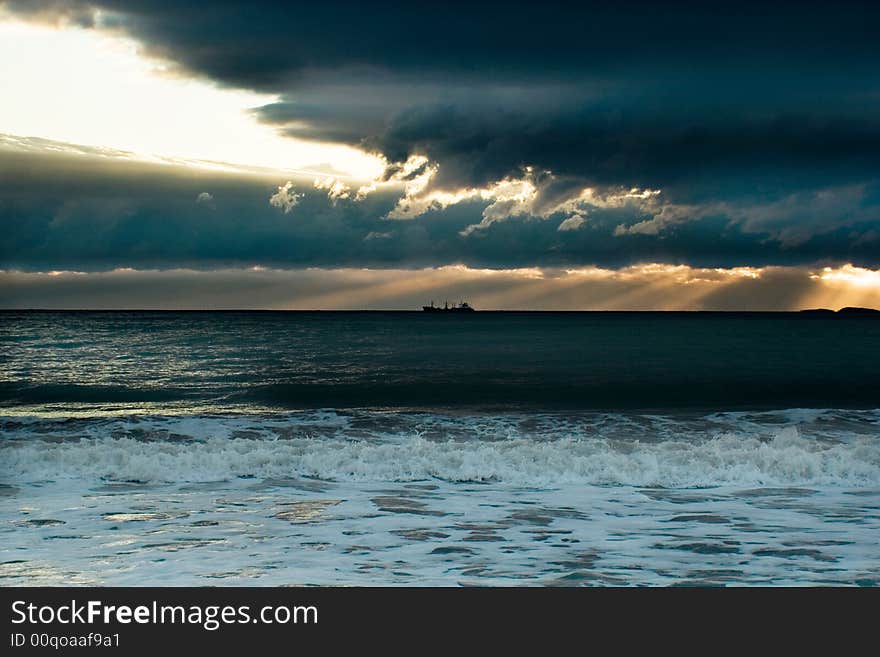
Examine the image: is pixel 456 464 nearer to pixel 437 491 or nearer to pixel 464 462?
pixel 464 462

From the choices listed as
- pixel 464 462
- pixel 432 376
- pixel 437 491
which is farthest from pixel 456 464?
pixel 432 376

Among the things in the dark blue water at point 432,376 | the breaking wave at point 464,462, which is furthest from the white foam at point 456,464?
the dark blue water at point 432,376

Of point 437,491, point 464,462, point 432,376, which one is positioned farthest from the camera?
point 432,376

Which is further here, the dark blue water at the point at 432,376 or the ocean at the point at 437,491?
the dark blue water at the point at 432,376

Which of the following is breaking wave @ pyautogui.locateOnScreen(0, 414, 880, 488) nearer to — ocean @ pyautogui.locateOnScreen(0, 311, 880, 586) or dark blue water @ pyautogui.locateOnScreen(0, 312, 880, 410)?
ocean @ pyautogui.locateOnScreen(0, 311, 880, 586)

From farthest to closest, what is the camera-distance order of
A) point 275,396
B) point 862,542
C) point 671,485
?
point 275,396
point 671,485
point 862,542

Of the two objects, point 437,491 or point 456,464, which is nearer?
point 437,491

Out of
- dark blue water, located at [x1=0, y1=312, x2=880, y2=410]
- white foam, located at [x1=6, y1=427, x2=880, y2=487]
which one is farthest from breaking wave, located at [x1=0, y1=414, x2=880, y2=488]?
dark blue water, located at [x1=0, y1=312, x2=880, y2=410]

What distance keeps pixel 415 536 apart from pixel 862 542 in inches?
257

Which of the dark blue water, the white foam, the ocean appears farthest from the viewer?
the dark blue water

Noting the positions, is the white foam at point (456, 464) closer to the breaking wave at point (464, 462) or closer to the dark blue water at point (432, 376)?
the breaking wave at point (464, 462)
